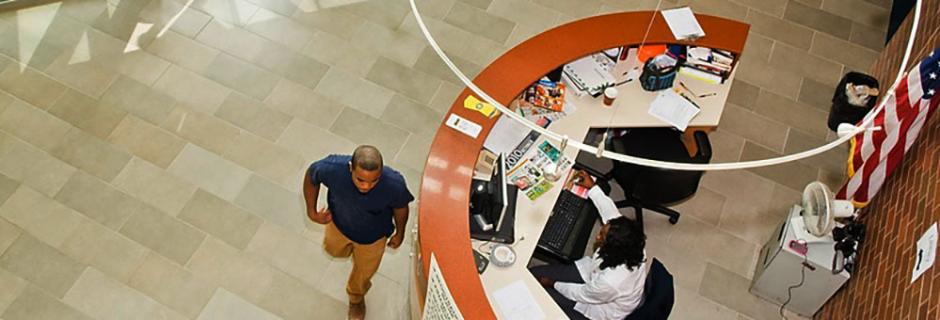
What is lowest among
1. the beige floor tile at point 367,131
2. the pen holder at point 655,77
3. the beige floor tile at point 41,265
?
the beige floor tile at point 41,265

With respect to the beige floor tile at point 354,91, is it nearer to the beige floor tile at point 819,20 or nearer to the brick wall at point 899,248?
the brick wall at point 899,248

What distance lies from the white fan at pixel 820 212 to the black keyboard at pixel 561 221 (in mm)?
1229

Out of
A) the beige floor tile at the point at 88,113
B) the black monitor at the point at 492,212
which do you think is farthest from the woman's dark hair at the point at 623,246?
the beige floor tile at the point at 88,113

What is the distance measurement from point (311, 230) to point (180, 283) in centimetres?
83

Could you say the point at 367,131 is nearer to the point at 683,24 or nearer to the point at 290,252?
the point at 290,252

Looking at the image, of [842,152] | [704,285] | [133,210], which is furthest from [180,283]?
[842,152]

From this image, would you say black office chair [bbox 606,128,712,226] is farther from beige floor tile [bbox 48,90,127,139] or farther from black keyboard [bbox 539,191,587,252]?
beige floor tile [bbox 48,90,127,139]

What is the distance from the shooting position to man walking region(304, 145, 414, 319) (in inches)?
139

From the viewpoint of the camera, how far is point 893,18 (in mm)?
6348

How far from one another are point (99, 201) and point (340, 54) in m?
1.96

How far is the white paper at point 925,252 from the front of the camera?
368cm

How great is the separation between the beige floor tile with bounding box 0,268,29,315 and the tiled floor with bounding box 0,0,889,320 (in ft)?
0.04

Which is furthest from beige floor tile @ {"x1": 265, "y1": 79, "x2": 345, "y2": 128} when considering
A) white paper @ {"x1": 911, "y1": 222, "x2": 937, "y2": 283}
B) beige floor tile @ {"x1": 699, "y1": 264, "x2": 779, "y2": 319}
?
white paper @ {"x1": 911, "y1": 222, "x2": 937, "y2": 283}

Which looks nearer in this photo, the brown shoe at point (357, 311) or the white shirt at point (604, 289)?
the white shirt at point (604, 289)
